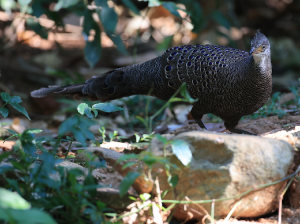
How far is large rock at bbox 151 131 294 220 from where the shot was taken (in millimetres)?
2344

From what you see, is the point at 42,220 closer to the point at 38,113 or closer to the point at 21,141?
the point at 21,141

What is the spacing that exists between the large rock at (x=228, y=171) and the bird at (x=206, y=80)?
3.18 feet

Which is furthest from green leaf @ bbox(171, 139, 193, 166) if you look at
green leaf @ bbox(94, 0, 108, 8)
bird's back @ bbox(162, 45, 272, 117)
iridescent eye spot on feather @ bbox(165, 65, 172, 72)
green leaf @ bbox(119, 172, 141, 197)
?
green leaf @ bbox(94, 0, 108, 8)

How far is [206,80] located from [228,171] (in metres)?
1.63

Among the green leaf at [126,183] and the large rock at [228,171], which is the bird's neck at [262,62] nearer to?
the large rock at [228,171]

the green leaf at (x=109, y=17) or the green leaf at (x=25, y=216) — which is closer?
the green leaf at (x=25, y=216)

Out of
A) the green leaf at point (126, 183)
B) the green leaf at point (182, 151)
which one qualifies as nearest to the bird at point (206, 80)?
the green leaf at point (182, 151)

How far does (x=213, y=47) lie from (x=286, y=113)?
112 cm

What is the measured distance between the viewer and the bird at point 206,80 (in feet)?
11.9

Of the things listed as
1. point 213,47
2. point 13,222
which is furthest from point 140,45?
point 13,222

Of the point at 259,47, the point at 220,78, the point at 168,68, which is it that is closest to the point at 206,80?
the point at 220,78

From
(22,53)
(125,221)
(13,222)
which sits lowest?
(22,53)

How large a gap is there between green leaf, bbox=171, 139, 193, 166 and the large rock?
0.16 meters

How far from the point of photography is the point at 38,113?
709cm
